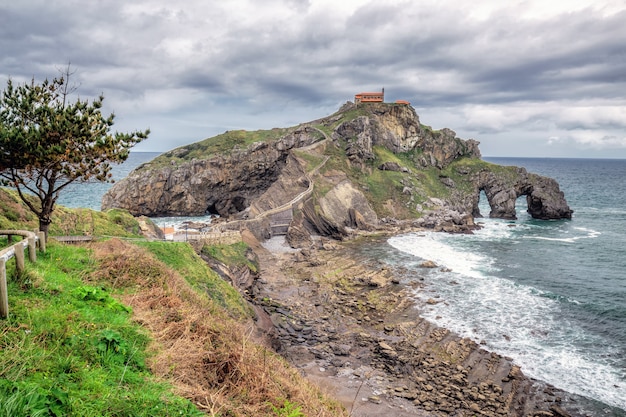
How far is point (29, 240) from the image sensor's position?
11742 millimetres

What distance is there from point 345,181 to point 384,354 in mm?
55035

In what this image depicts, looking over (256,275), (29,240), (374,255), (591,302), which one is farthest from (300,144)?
(29,240)

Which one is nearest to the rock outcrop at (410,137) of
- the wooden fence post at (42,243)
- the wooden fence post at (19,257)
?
the wooden fence post at (42,243)

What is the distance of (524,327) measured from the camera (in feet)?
104

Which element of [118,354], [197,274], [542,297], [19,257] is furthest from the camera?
[542,297]

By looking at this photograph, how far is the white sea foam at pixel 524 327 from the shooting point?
24906mm

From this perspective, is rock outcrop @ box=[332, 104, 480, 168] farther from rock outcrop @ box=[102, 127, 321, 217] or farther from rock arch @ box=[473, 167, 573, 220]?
rock outcrop @ box=[102, 127, 321, 217]

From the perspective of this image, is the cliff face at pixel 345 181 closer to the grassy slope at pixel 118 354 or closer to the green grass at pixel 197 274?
the green grass at pixel 197 274

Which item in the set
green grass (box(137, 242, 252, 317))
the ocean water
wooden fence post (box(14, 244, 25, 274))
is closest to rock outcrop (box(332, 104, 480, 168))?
the ocean water

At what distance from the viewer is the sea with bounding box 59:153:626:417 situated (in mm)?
25875

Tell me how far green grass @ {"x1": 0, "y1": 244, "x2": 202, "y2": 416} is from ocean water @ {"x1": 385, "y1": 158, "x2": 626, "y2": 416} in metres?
24.9

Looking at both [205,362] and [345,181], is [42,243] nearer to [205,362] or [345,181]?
[205,362]

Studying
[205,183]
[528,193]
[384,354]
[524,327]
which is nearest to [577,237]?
[528,193]

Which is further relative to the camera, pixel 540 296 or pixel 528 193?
pixel 528 193
